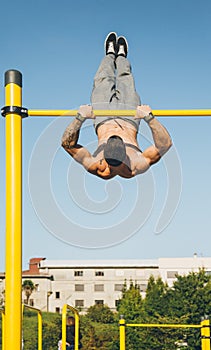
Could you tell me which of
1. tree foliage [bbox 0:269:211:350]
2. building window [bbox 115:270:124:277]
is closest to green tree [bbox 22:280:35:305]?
building window [bbox 115:270:124:277]

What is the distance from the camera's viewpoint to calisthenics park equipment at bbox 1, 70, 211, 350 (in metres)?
3.59

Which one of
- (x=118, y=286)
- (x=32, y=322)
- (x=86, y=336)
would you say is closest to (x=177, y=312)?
(x=86, y=336)

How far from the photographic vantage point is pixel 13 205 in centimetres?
369

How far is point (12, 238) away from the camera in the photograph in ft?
12.0

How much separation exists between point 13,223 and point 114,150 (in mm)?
1255

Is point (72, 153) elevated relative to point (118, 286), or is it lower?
lower

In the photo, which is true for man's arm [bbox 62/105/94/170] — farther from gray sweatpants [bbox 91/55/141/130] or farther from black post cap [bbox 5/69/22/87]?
gray sweatpants [bbox 91/55/141/130]

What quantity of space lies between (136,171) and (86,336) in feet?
79.9

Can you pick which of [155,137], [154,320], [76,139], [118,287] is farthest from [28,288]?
[155,137]

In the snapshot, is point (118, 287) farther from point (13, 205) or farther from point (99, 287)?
point (13, 205)

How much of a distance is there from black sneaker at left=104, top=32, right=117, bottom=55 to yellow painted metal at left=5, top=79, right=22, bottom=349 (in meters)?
2.23

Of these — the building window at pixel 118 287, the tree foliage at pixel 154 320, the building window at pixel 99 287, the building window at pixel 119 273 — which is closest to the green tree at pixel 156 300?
the tree foliage at pixel 154 320

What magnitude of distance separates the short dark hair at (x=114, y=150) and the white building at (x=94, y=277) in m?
37.4

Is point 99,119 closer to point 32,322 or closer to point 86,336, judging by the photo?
point 86,336
